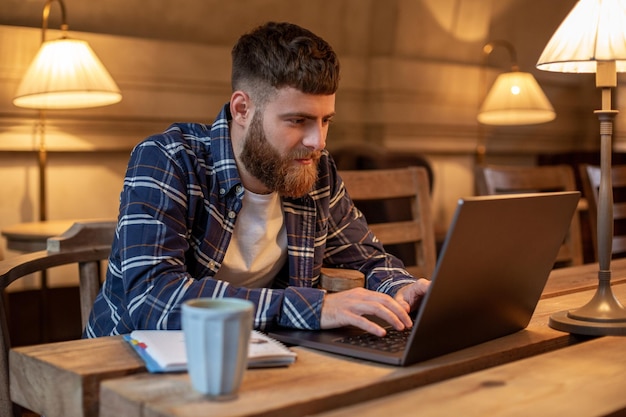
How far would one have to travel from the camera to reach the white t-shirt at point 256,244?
1688 mm

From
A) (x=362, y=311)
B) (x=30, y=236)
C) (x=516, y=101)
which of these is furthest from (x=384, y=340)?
(x=516, y=101)

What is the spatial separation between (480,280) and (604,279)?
0.35m

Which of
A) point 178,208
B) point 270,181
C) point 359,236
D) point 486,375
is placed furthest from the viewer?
point 359,236

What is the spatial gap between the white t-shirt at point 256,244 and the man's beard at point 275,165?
0.19 ft

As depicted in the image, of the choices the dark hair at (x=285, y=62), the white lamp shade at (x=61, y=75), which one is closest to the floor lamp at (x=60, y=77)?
the white lamp shade at (x=61, y=75)

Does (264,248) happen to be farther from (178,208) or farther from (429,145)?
(429,145)

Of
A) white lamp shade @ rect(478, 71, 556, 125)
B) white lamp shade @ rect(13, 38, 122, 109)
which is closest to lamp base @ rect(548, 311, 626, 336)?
white lamp shade @ rect(13, 38, 122, 109)

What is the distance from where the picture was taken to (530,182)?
284 centimetres

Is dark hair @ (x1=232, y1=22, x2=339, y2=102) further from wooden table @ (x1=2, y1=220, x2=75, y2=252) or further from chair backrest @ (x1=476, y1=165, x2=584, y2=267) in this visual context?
wooden table @ (x1=2, y1=220, x2=75, y2=252)

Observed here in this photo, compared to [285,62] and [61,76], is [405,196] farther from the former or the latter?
[61,76]

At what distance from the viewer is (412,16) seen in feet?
15.9

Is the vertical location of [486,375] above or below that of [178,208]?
below

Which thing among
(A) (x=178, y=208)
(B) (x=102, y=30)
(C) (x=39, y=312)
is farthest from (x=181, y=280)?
(B) (x=102, y=30)

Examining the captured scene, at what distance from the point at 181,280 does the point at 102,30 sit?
258 centimetres
